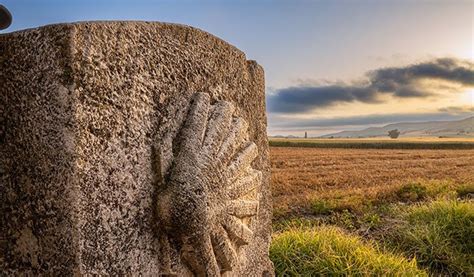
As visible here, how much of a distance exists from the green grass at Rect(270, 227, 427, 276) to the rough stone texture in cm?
248

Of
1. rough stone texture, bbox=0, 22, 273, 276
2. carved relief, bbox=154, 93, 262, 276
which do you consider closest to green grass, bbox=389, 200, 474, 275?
carved relief, bbox=154, 93, 262, 276

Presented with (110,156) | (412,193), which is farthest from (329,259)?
(412,193)

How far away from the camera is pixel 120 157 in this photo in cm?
160

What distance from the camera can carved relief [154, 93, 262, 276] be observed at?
1703 mm

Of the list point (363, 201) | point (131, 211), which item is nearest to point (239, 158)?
point (131, 211)

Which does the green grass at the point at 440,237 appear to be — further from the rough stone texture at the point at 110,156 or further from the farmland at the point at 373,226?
the rough stone texture at the point at 110,156

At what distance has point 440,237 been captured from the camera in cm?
611

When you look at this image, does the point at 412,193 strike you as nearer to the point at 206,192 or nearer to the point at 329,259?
the point at 329,259

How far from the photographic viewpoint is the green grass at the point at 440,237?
5727 millimetres

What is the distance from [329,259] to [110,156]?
3.23 metres

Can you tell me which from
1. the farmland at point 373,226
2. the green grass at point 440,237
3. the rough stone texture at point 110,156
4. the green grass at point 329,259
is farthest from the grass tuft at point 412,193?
the rough stone texture at point 110,156

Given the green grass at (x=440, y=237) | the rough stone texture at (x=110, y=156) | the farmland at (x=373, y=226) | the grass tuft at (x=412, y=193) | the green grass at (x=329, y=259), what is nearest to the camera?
the rough stone texture at (x=110, y=156)

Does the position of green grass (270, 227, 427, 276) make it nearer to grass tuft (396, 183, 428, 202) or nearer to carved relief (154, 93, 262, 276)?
carved relief (154, 93, 262, 276)

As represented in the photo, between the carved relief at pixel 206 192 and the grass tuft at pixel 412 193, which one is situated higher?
the carved relief at pixel 206 192
